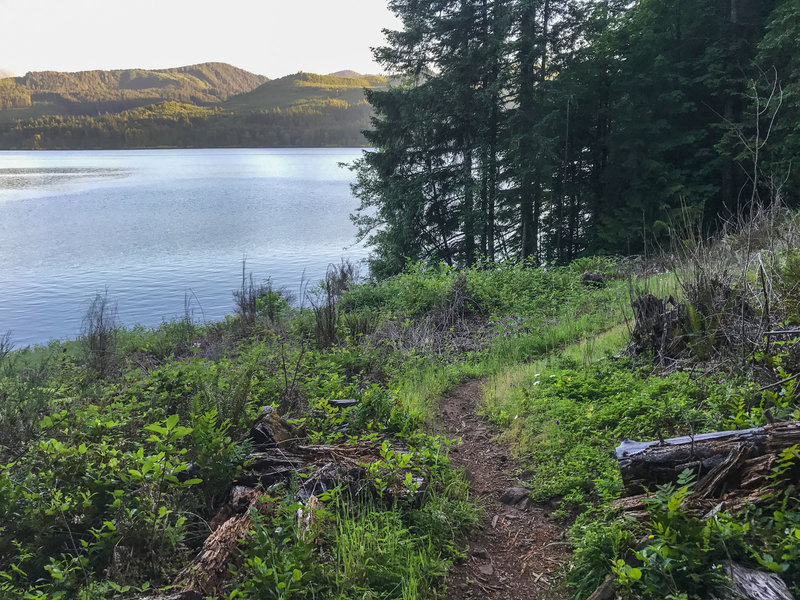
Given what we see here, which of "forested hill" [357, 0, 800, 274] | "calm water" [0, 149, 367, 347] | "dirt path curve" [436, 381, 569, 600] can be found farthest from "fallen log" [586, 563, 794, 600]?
"forested hill" [357, 0, 800, 274]

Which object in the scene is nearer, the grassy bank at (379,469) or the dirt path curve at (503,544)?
the grassy bank at (379,469)

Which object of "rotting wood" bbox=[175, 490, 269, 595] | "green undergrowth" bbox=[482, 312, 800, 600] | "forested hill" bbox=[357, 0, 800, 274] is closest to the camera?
"green undergrowth" bbox=[482, 312, 800, 600]

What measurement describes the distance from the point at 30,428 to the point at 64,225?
114 feet

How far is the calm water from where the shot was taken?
19.5 m

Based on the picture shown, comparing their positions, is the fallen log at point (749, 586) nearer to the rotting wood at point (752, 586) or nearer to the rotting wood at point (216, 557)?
the rotting wood at point (752, 586)

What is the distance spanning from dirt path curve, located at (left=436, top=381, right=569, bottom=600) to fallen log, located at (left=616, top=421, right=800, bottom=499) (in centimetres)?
65

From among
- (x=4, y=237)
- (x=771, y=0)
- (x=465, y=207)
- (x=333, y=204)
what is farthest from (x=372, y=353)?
(x=333, y=204)

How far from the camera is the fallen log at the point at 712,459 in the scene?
→ 2.83 meters

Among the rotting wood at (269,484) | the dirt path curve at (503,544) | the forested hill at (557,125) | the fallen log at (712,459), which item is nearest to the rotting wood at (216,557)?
the rotting wood at (269,484)

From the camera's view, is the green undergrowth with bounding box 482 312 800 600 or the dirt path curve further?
the dirt path curve

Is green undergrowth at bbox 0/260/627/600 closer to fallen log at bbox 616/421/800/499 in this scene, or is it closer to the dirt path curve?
the dirt path curve

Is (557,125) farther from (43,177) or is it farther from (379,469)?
(43,177)

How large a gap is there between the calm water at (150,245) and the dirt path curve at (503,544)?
12.5 metres

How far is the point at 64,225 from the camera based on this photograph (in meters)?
34.4
